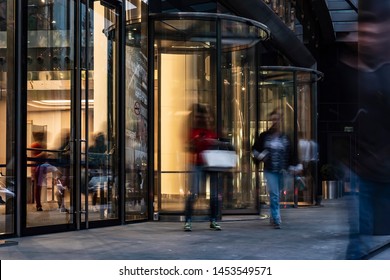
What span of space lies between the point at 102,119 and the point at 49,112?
1.15 metres

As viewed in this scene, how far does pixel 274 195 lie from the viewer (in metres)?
8.73

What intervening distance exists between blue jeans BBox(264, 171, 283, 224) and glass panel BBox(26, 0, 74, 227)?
293 cm

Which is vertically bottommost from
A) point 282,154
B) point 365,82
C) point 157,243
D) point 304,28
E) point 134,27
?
point 157,243

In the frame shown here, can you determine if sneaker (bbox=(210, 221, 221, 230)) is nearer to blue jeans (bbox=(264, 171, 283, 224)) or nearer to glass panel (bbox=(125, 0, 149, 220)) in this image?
blue jeans (bbox=(264, 171, 283, 224))

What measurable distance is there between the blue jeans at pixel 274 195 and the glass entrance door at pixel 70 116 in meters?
2.45

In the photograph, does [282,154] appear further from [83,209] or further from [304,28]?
[304,28]

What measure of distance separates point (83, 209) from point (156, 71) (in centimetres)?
300

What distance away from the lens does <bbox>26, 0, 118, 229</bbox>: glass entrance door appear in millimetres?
7945

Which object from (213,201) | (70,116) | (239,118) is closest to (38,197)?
(70,116)

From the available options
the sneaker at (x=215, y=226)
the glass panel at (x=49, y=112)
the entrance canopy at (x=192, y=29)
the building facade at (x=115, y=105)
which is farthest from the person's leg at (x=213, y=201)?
the entrance canopy at (x=192, y=29)
